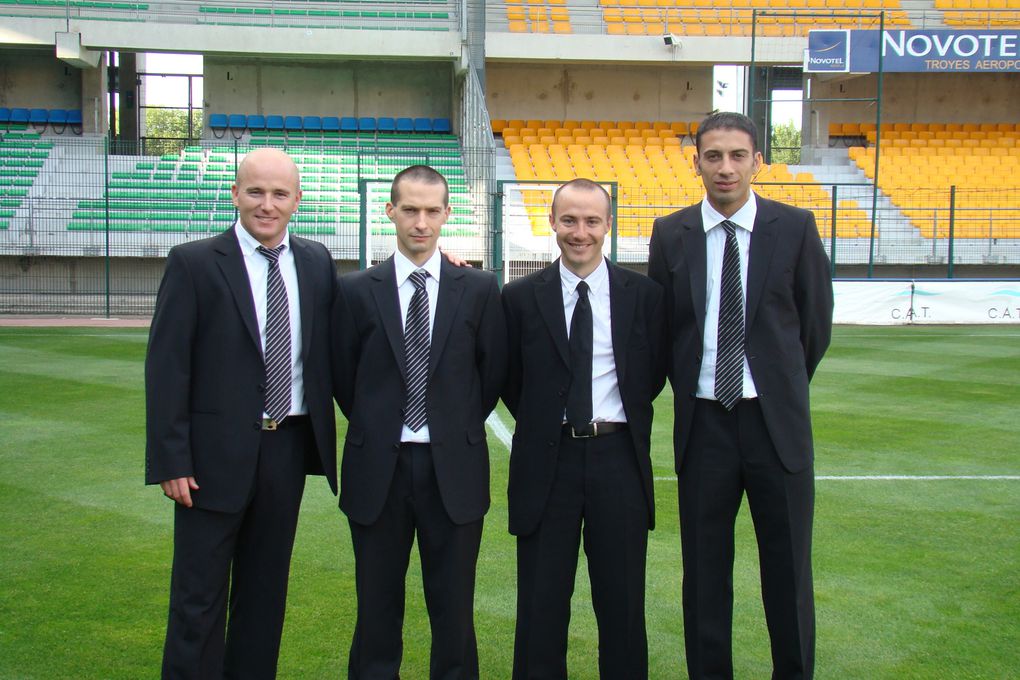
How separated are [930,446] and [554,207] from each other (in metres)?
5.83

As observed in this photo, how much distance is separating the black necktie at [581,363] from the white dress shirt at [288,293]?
0.94 meters

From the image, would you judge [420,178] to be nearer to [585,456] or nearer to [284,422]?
[284,422]

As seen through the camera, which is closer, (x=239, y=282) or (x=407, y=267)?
(x=239, y=282)

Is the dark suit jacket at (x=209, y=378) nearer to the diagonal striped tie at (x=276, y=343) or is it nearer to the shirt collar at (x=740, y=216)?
the diagonal striped tie at (x=276, y=343)

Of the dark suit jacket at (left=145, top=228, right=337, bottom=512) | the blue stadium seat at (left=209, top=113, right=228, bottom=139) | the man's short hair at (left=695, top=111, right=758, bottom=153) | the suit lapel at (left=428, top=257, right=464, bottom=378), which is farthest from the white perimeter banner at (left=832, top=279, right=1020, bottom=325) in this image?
the blue stadium seat at (left=209, top=113, right=228, bottom=139)

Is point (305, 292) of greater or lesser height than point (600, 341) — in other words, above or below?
above

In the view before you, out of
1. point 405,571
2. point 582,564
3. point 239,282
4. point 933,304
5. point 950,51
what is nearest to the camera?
point 239,282

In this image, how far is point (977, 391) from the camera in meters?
11.4

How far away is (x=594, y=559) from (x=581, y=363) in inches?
28.0

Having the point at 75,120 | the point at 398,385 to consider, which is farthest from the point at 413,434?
the point at 75,120

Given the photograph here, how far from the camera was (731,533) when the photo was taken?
12.5 ft

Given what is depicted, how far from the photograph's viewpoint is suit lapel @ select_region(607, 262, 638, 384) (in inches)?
149

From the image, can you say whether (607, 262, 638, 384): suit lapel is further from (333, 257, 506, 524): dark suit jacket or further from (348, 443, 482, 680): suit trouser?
(348, 443, 482, 680): suit trouser

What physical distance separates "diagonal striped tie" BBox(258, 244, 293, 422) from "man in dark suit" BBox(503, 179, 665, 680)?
A: 2.79 feet
